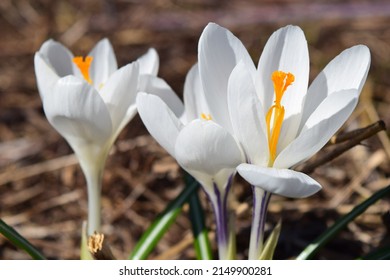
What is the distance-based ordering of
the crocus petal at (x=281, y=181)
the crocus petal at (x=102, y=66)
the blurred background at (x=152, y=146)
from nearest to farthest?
the crocus petal at (x=281, y=181) < the crocus petal at (x=102, y=66) < the blurred background at (x=152, y=146)

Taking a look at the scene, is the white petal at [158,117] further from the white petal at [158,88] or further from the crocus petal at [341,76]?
the crocus petal at [341,76]

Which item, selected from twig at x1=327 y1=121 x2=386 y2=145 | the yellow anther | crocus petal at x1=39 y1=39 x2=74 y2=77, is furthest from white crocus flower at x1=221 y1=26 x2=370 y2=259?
crocus petal at x1=39 y1=39 x2=74 y2=77

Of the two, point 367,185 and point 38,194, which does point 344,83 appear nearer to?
point 367,185

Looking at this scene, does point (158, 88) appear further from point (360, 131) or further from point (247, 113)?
point (360, 131)

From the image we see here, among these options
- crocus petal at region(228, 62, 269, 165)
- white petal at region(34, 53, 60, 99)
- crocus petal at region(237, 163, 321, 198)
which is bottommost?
crocus petal at region(237, 163, 321, 198)

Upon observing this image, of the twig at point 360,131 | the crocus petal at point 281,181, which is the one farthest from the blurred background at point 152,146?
the crocus petal at point 281,181

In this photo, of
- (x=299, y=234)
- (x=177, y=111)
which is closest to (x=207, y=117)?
(x=177, y=111)

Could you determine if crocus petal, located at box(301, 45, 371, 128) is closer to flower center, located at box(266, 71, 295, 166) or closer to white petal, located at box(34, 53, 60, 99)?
flower center, located at box(266, 71, 295, 166)
